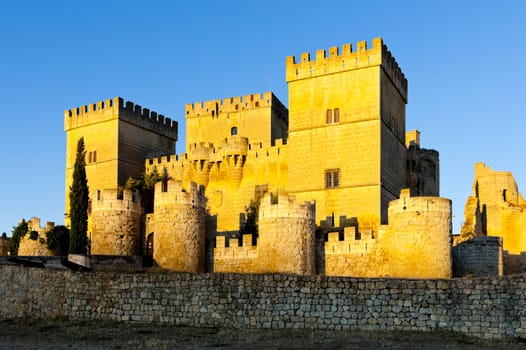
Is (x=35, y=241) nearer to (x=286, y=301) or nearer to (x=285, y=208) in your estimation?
(x=285, y=208)

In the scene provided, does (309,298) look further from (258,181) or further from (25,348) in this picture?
(258,181)

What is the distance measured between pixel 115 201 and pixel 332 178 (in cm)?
995

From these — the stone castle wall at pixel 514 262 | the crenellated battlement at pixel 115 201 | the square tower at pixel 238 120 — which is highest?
the square tower at pixel 238 120

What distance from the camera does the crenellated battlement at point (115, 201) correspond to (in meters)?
34.5

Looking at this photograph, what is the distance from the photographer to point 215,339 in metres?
18.4

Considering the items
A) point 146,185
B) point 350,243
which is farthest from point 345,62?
point 146,185

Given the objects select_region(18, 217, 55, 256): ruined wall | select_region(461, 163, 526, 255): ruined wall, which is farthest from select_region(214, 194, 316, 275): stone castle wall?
select_region(18, 217, 55, 256): ruined wall

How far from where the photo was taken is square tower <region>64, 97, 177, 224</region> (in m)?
43.9

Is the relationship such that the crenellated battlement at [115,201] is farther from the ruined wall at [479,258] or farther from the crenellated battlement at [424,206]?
the ruined wall at [479,258]

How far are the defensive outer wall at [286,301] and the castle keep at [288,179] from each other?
984cm

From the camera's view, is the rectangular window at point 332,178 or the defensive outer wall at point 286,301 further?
the rectangular window at point 332,178

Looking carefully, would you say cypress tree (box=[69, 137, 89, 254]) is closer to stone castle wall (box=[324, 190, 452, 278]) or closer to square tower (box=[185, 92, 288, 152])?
square tower (box=[185, 92, 288, 152])

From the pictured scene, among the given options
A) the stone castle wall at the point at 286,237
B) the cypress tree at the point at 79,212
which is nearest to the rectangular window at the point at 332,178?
the stone castle wall at the point at 286,237

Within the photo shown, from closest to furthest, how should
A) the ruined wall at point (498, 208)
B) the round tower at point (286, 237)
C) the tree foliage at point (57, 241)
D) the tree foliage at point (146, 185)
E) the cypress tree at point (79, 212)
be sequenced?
the round tower at point (286, 237), the cypress tree at point (79, 212), the tree foliage at point (146, 185), the tree foliage at point (57, 241), the ruined wall at point (498, 208)
